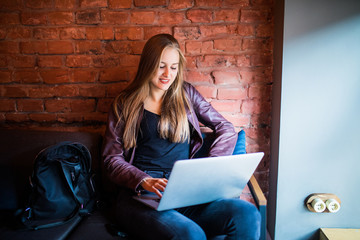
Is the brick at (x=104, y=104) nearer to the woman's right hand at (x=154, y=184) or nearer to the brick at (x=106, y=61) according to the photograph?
the brick at (x=106, y=61)

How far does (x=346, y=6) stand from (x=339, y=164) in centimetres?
86

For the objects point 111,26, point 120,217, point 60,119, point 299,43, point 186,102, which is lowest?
point 120,217

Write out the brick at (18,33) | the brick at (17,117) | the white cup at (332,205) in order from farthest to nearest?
the brick at (17,117), the brick at (18,33), the white cup at (332,205)

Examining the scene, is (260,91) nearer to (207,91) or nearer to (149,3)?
(207,91)

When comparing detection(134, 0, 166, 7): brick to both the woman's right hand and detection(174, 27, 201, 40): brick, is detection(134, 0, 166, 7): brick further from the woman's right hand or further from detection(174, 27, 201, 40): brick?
the woman's right hand

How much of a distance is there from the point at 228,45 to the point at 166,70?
0.51m

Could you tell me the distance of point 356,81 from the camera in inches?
53.9

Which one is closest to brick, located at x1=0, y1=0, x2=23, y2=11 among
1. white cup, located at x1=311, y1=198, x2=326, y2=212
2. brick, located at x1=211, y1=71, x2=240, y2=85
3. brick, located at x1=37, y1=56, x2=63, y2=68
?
brick, located at x1=37, y1=56, x2=63, y2=68

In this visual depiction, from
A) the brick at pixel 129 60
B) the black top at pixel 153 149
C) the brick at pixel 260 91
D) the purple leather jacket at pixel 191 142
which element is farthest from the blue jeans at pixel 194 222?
the brick at pixel 129 60

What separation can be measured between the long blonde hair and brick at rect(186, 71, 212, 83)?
205 mm

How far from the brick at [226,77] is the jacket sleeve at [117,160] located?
699 mm

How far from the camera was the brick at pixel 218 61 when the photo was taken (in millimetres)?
1636

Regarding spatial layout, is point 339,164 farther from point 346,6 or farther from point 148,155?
point 148,155

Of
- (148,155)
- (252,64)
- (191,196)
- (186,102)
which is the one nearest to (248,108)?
(252,64)
